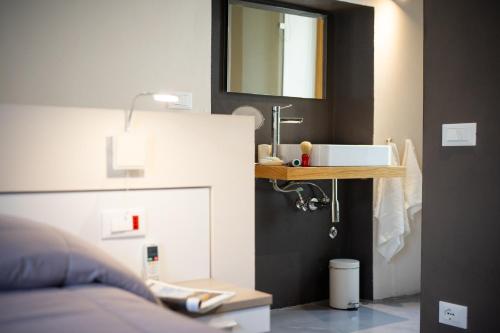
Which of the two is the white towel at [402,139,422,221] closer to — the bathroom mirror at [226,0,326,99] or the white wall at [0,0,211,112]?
the bathroom mirror at [226,0,326,99]

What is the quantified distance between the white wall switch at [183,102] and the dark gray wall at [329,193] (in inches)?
20.1

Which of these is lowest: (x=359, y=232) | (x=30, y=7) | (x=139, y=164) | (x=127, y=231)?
(x=359, y=232)

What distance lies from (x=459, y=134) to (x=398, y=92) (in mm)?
1717

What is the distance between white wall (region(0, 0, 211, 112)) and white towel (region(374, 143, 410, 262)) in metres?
1.39

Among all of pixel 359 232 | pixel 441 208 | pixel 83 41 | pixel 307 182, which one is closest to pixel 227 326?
pixel 441 208

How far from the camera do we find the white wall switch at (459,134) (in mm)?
2358

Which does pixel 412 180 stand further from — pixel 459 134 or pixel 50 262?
pixel 50 262

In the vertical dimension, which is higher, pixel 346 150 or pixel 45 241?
pixel 346 150

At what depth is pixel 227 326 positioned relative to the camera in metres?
1.77

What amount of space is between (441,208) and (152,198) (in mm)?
1193

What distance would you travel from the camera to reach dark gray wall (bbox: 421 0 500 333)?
90.6 inches

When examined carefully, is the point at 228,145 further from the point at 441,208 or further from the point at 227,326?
the point at 441,208

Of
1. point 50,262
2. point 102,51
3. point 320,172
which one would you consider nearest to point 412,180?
point 320,172

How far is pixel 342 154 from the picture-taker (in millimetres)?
3383
